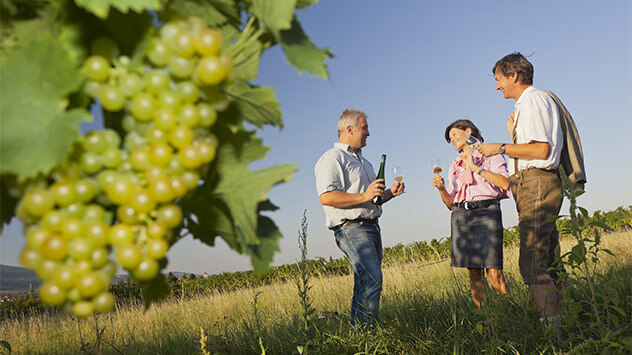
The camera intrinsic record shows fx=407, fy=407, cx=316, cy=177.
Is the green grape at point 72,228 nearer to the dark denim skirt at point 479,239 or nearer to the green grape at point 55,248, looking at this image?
the green grape at point 55,248

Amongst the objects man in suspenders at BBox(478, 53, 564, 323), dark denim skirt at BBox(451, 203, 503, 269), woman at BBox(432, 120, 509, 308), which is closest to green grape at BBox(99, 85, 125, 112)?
man in suspenders at BBox(478, 53, 564, 323)

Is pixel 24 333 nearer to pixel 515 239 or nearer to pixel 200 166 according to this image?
pixel 200 166

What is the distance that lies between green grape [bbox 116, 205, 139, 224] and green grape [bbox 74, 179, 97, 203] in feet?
0.13

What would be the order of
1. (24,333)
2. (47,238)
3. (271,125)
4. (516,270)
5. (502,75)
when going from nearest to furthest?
(47,238) < (271,125) < (502,75) < (24,333) < (516,270)

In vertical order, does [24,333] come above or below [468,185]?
below

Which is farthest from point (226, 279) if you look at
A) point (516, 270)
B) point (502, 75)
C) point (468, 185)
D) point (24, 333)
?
point (502, 75)

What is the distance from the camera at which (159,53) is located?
0.51 m

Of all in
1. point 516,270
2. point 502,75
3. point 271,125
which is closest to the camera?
point 271,125

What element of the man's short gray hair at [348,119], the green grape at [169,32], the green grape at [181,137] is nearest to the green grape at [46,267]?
the green grape at [181,137]

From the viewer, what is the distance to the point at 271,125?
0.67m

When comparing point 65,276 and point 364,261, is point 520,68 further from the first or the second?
point 65,276

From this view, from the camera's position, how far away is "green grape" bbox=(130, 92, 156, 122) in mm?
510

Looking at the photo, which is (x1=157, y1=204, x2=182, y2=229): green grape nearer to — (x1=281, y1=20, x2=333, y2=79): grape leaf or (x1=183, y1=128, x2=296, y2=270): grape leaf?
(x1=183, y1=128, x2=296, y2=270): grape leaf

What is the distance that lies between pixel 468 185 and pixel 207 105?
15.3 ft
